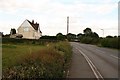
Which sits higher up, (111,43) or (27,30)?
(27,30)

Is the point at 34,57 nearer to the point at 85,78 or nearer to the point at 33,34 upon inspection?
the point at 85,78

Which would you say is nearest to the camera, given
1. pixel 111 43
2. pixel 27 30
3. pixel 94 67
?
pixel 94 67

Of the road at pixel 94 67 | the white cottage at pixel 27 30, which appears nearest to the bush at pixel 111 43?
the road at pixel 94 67

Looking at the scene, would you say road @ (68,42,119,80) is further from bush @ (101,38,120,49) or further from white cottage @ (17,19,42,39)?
white cottage @ (17,19,42,39)

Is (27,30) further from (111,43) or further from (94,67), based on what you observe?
(94,67)

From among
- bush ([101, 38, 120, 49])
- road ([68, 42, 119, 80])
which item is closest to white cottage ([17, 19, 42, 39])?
bush ([101, 38, 120, 49])

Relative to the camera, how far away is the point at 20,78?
35.2 ft

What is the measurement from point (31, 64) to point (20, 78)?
187 centimetres

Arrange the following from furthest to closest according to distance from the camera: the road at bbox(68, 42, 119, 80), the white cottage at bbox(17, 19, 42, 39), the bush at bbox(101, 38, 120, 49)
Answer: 1. the white cottage at bbox(17, 19, 42, 39)
2. the bush at bbox(101, 38, 120, 49)
3. the road at bbox(68, 42, 119, 80)

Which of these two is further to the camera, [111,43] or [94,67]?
[111,43]

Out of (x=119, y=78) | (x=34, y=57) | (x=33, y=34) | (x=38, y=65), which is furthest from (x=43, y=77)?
(x=33, y=34)

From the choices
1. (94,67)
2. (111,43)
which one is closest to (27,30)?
(111,43)

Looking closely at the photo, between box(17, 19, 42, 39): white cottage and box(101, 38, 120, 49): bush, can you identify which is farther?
box(17, 19, 42, 39): white cottage

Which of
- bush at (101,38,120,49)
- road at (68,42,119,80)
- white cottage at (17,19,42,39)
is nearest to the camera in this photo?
road at (68,42,119,80)
